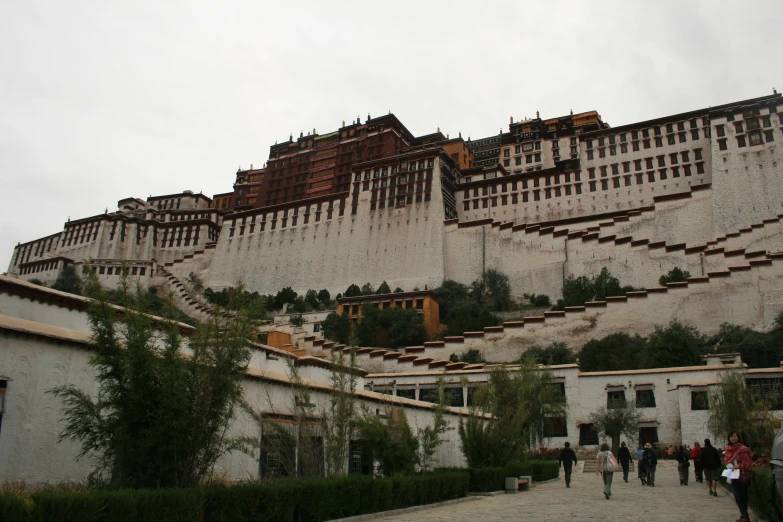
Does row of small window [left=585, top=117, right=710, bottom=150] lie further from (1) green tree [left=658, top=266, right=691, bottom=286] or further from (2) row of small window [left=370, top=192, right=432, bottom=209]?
(1) green tree [left=658, top=266, right=691, bottom=286]

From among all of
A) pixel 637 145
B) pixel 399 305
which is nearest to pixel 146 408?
pixel 399 305

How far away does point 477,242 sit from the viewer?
159ft

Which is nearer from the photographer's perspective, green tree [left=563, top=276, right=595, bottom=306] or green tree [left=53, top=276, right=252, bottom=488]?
green tree [left=53, top=276, right=252, bottom=488]

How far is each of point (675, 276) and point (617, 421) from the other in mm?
16189

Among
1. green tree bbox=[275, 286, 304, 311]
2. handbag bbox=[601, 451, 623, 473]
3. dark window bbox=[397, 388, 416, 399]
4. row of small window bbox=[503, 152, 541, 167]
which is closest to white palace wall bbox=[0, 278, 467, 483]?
handbag bbox=[601, 451, 623, 473]

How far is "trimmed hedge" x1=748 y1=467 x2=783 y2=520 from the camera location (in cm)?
702

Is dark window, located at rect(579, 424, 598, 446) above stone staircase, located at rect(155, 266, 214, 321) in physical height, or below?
below

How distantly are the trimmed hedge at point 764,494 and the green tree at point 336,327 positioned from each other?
3145cm

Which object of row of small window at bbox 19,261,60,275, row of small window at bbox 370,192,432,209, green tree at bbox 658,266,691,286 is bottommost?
green tree at bbox 658,266,691,286

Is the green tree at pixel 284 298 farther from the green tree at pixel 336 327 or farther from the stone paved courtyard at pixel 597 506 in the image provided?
the stone paved courtyard at pixel 597 506

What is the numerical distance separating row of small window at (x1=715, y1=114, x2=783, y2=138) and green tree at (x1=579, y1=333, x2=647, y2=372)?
21245 millimetres

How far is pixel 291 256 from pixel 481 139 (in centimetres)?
3569

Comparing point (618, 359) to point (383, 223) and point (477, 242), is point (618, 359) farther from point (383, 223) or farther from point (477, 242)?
point (383, 223)

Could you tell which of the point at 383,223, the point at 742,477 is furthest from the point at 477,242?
the point at 742,477
